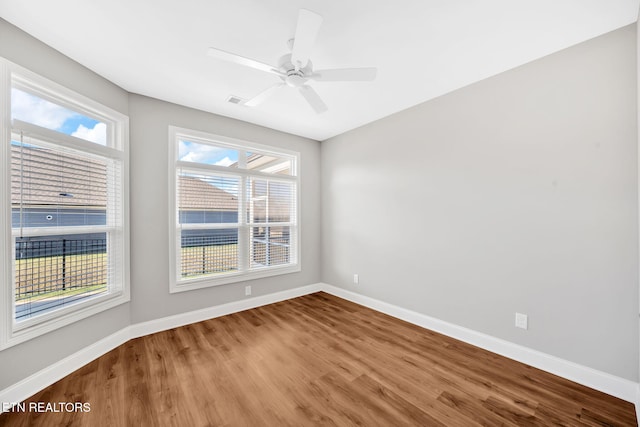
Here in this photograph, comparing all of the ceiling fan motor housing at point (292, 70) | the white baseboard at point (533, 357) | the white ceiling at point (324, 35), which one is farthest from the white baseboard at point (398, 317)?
the ceiling fan motor housing at point (292, 70)

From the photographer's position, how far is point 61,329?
7.06 ft

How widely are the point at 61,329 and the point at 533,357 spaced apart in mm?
4051

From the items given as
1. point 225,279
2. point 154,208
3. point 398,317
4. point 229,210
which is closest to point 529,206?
point 398,317

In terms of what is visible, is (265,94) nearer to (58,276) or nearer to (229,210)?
(229,210)

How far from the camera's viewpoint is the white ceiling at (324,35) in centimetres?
169

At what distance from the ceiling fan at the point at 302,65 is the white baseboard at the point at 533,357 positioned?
8.79 feet

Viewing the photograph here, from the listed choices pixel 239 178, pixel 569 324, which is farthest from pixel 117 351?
pixel 569 324

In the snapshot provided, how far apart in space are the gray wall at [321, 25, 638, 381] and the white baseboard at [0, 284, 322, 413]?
1.86 metres

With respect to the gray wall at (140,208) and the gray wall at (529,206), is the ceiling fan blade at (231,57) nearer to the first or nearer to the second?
the gray wall at (140,208)

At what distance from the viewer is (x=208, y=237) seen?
3.42 metres

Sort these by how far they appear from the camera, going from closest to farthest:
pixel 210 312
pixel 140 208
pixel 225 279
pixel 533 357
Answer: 1. pixel 533 357
2. pixel 140 208
3. pixel 210 312
4. pixel 225 279

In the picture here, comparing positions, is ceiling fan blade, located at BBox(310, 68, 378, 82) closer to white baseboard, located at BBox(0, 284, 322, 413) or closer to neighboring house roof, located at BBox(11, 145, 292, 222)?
neighboring house roof, located at BBox(11, 145, 292, 222)

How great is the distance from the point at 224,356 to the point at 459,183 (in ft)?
9.80

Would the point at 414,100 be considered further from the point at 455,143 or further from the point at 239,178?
the point at 239,178
